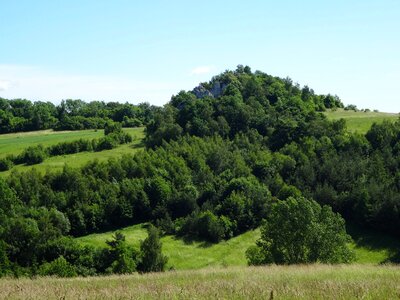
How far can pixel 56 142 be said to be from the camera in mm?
115125

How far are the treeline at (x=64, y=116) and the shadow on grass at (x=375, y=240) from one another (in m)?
96.4

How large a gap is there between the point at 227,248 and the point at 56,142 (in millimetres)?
68135

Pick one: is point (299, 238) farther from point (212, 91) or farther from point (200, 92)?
point (200, 92)

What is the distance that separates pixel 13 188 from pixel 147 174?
82.4ft

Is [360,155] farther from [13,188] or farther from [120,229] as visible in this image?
[13,188]

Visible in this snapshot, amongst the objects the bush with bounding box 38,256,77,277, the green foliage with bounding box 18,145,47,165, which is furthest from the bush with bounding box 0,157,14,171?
the bush with bounding box 38,256,77,277

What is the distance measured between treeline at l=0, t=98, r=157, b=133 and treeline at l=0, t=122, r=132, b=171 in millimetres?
21449

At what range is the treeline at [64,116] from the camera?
140000 mm

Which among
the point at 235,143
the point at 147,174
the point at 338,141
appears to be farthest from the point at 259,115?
the point at 147,174

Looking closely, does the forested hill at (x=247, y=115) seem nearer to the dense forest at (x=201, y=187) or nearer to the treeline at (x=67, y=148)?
the dense forest at (x=201, y=187)

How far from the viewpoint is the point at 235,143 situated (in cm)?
10944

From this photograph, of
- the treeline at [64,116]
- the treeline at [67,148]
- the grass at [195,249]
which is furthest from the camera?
the treeline at [64,116]

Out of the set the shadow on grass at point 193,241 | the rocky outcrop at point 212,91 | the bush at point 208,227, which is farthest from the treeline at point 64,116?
the shadow on grass at point 193,241

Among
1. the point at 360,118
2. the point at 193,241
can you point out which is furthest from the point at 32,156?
the point at 360,118
